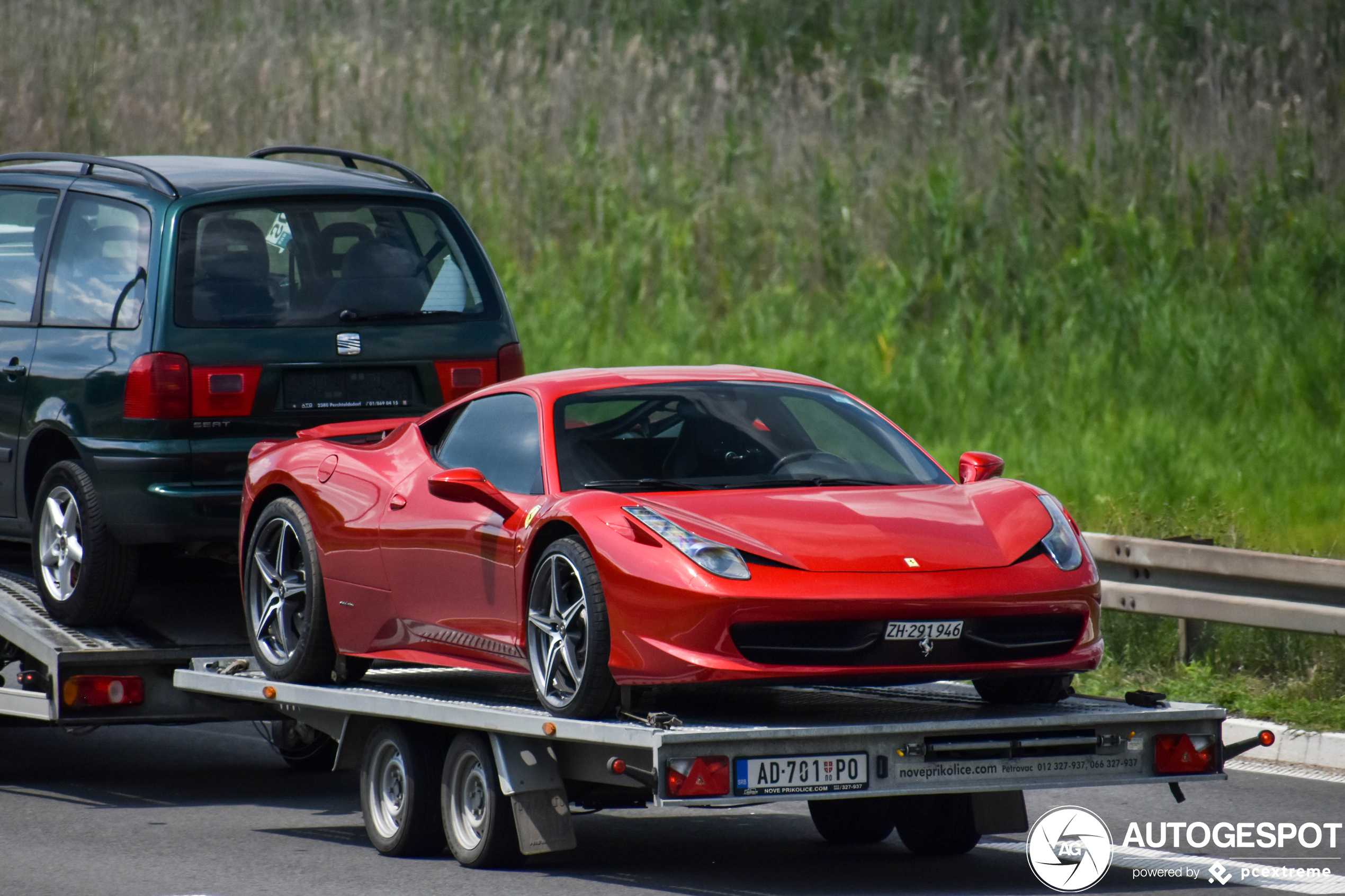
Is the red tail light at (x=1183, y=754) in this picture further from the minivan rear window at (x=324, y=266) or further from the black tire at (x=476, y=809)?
the minivan rear window at (x=324, y=266)

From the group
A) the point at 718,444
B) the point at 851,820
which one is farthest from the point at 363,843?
the point at 718,444

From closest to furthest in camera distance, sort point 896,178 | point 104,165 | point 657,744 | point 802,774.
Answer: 1. point 657,744
2. point 802,774
3. point 104,165
4. point 896,178

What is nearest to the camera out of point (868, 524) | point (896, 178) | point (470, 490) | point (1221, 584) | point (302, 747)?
point (868, 524)

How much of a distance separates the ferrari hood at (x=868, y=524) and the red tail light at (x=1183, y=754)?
31.6 inches

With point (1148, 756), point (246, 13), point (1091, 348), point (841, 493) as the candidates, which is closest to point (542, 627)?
point (841, 493)

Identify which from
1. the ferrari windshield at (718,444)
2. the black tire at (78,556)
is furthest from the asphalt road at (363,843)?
the ferrari windshield at (718,444)

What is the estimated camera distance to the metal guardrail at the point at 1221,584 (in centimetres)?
1013

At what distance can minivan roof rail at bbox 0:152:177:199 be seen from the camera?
9.69 m

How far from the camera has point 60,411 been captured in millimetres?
9680

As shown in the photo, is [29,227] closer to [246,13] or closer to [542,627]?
[542,627]

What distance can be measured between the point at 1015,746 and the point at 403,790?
7.78ft

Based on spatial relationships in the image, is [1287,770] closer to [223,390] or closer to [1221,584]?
[1221,584]

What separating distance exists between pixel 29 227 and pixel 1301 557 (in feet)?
20.5

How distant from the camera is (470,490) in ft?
25.2
